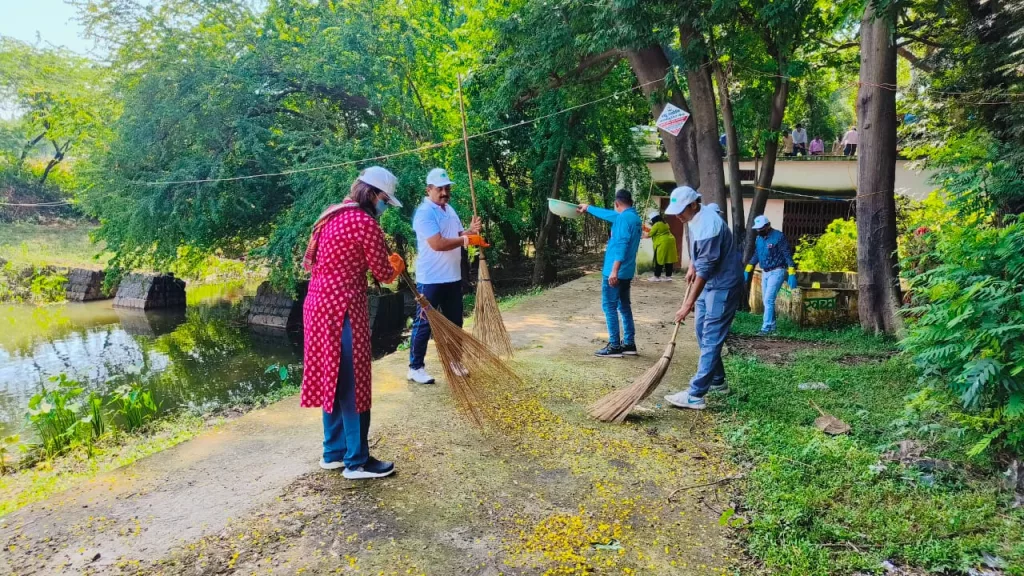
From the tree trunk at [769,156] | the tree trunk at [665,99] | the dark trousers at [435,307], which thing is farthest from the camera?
the tree trunk at [769,156]

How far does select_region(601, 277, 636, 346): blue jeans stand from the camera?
18.5ft

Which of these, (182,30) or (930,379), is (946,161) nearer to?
(930,379)

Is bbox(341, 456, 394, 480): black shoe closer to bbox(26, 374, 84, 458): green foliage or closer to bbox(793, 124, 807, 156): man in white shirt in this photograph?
bbox(26, 374, 84, 458): green foliage

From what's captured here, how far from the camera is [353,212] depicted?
3.19m

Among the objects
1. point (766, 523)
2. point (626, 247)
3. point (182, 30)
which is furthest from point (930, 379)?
point (182, 30)

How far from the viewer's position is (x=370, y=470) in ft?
11.0

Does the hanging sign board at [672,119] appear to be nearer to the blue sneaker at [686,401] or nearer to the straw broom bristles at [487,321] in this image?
the straw broom bristles at [487,321]

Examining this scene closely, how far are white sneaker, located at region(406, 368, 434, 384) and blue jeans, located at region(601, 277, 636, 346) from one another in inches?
71.5

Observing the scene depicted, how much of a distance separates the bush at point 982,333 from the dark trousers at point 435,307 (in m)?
3.14

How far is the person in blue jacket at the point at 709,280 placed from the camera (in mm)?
4305

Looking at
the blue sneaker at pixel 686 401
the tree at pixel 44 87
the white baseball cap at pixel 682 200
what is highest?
the tree at pixel 44 87

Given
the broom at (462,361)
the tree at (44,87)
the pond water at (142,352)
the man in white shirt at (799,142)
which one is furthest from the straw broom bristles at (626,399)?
the tree at (44,87)

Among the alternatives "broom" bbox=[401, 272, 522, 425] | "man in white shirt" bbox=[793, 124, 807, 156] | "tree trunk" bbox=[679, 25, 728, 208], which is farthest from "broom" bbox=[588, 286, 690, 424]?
"man in white shirt" bbox=[793, 124, 807, 156]

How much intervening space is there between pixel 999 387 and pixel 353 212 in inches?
139
